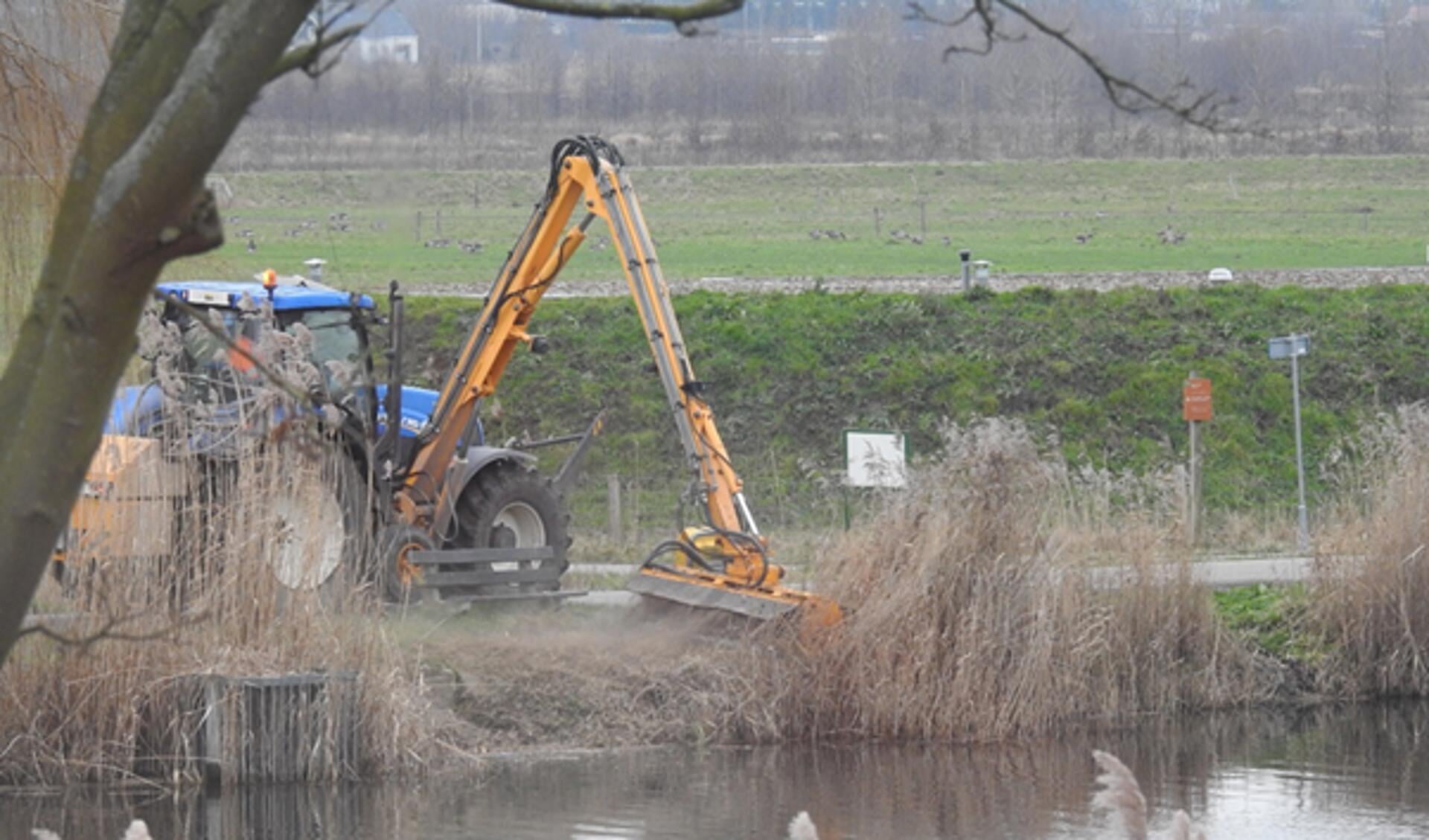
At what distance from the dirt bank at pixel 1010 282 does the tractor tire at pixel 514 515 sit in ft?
58.4

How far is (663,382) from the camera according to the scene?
16.8m

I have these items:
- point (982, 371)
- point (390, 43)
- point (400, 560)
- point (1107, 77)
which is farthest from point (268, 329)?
point (982, 371)

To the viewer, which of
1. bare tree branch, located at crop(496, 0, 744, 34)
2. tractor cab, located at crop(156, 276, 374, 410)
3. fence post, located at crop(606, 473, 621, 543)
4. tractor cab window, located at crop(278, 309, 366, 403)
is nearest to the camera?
bare tree branch, located at crop(496, 0, 744, 34)

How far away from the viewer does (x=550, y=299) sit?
35.4 m

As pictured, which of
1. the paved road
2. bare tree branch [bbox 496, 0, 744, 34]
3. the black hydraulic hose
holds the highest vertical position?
bare tree branch [bbox 496, 0, 744, 34]

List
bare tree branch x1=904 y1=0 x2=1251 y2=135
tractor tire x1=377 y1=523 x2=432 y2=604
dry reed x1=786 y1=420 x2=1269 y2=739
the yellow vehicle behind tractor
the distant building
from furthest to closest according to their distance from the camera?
tractor tire x1=377 y1=523 x2=432 y2=604
the yellow vehicle behind tractor
dry reed x1=786 y1=420 x2=1269 y2=739
the distant building
bare tree branch x1=904 y1=0 x2=1251 y2=135

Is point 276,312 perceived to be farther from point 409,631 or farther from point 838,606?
point 838,606

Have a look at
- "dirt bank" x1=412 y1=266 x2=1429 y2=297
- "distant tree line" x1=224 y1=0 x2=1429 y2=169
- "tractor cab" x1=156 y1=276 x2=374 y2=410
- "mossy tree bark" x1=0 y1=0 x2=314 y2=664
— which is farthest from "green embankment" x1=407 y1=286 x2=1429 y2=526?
"mossy tree bark" x1=0 y1=0 x2=314 y2=664

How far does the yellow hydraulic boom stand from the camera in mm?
16141

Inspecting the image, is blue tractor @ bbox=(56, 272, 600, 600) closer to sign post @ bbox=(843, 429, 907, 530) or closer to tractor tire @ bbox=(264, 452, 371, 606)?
tractor tire @ bbox=(264, 452, 371, 606)

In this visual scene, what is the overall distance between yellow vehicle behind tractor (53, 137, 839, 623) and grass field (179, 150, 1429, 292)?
8008mm

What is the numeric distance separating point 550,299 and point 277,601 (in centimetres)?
2150

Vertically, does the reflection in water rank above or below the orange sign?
below

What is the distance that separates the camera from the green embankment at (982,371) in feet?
97.1
